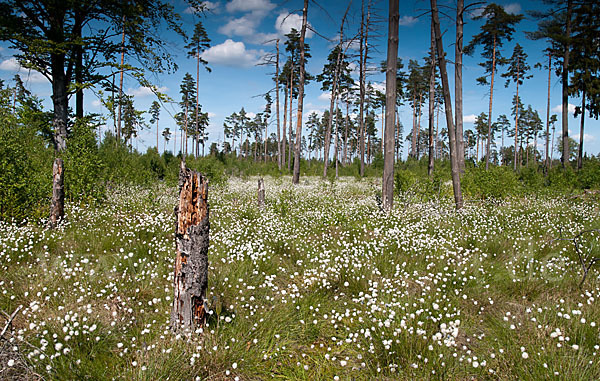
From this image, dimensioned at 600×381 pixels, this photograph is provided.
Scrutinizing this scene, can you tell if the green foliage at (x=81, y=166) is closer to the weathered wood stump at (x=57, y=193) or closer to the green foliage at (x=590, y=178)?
the weathered wood stump at (x=57, y=193)

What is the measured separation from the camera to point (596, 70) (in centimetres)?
2020

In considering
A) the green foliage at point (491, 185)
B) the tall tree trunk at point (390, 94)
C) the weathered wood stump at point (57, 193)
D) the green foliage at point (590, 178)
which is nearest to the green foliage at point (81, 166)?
the weathered wood stump at point (57, 193)

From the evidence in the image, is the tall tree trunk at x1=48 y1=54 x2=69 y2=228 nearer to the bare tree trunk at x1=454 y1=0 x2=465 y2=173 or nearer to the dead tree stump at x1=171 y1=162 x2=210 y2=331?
the dead tree stump at x1=171 y1=162 x2=210 y2=331

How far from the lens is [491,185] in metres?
11.7

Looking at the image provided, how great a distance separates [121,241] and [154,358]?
374cm

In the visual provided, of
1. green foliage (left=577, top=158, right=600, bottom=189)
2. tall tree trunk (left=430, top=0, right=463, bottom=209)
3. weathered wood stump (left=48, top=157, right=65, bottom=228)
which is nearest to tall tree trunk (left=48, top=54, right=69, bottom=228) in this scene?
weathered wood stump (left=48, top=157, right=65, bottom=228)

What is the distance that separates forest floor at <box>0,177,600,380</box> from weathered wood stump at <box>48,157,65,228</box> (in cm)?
26

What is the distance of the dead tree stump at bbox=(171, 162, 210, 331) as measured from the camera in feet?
9.37

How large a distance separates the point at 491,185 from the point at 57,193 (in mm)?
14214

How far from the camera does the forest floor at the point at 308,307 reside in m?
2.54

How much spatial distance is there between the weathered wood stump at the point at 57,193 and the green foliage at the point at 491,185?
1348cm

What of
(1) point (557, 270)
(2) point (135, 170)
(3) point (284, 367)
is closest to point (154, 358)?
(3) point (284, 367)

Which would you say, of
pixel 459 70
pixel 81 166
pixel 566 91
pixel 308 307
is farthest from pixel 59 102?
pixel 566 91

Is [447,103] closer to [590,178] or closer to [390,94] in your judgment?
[390,94]
